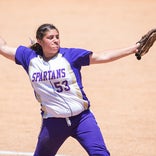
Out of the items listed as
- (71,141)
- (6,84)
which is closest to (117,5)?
(6,84)

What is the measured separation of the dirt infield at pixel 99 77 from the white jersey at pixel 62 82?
2277 millimetres

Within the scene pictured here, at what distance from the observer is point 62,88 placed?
5645 mm

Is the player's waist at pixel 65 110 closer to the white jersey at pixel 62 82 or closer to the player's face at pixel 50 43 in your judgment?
the white jersey at pixel 62 82

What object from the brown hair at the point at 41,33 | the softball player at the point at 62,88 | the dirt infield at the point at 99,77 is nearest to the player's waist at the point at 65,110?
the softball player at the point at 62,88

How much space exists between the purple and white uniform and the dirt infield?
2.19m

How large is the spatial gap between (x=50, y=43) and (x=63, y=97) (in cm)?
56

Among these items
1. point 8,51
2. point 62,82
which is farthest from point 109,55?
point 8,51

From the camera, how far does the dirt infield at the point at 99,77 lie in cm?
853

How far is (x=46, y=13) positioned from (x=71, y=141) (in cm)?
1040

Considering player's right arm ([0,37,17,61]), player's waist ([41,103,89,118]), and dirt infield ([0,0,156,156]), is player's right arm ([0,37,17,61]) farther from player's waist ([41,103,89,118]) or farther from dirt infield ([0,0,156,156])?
dirt infield ([0,0,156,156])

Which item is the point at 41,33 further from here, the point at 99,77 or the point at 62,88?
the point at 99,77

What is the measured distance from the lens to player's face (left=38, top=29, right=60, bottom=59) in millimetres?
5664

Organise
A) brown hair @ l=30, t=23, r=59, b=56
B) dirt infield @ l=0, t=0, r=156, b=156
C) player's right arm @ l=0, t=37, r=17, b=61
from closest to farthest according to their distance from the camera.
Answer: brown hair @ l=30, t=23, r=59, b=56, player's right arm @ l=0, t=37, r=17, b=61, dirt infield @ l=0, t=0, r=156, b=156

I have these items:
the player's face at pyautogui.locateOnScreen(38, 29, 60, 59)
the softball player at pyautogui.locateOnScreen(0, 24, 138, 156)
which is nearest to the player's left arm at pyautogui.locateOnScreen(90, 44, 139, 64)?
the softball player at pyautogui.locateOnScreen(0, 24, 138, 156)
